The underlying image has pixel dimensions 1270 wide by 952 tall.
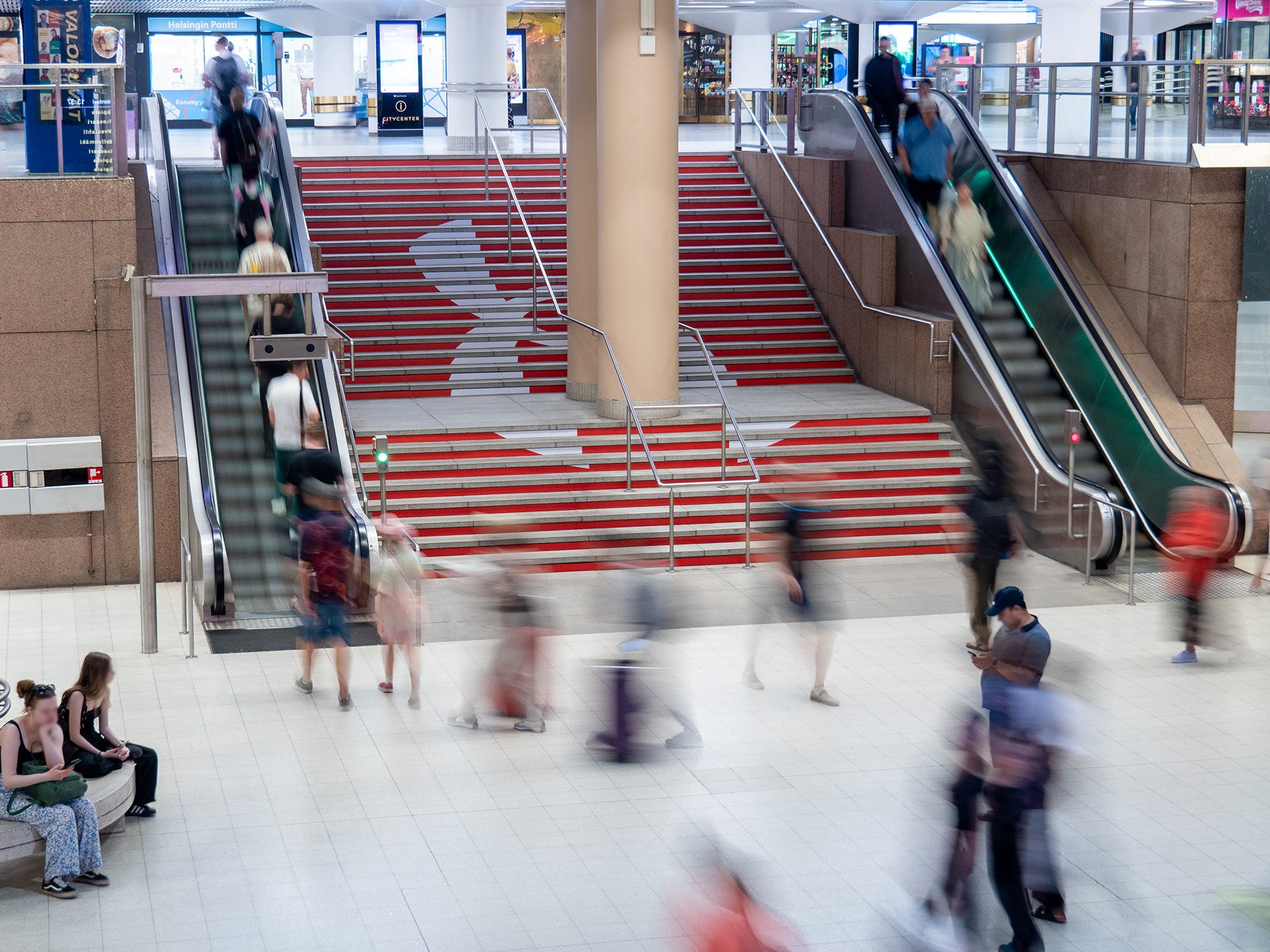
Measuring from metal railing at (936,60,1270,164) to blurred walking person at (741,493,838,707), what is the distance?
7329mm

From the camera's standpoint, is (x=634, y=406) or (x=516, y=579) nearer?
(x=516, y=579)

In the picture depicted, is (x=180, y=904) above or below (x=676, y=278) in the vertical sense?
below

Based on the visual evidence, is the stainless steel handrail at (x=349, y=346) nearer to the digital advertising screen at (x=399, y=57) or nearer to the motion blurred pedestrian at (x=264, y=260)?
the motion blurred pedestrian at (x=264, y=260)

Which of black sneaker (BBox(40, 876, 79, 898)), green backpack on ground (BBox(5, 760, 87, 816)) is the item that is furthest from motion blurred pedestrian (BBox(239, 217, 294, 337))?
black sneaker (BBox(40, 876, 79, 898))

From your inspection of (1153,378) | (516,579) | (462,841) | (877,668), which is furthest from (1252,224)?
(462,841)

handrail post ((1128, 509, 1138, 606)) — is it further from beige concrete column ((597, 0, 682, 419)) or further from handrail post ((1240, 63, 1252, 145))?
beige concrete column ((597, 0, 682, 419))

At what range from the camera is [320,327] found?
51.8ft

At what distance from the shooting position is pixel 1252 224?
1554cm

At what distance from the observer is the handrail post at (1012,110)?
19.2 m

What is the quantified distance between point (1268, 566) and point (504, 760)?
8.30 meters

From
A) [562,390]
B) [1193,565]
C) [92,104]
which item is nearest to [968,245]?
[562,390]

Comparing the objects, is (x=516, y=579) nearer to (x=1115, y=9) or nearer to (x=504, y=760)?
(x=504, y=760)

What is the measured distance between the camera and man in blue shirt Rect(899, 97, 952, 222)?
61.1 ft

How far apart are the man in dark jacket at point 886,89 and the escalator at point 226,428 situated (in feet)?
22.9
